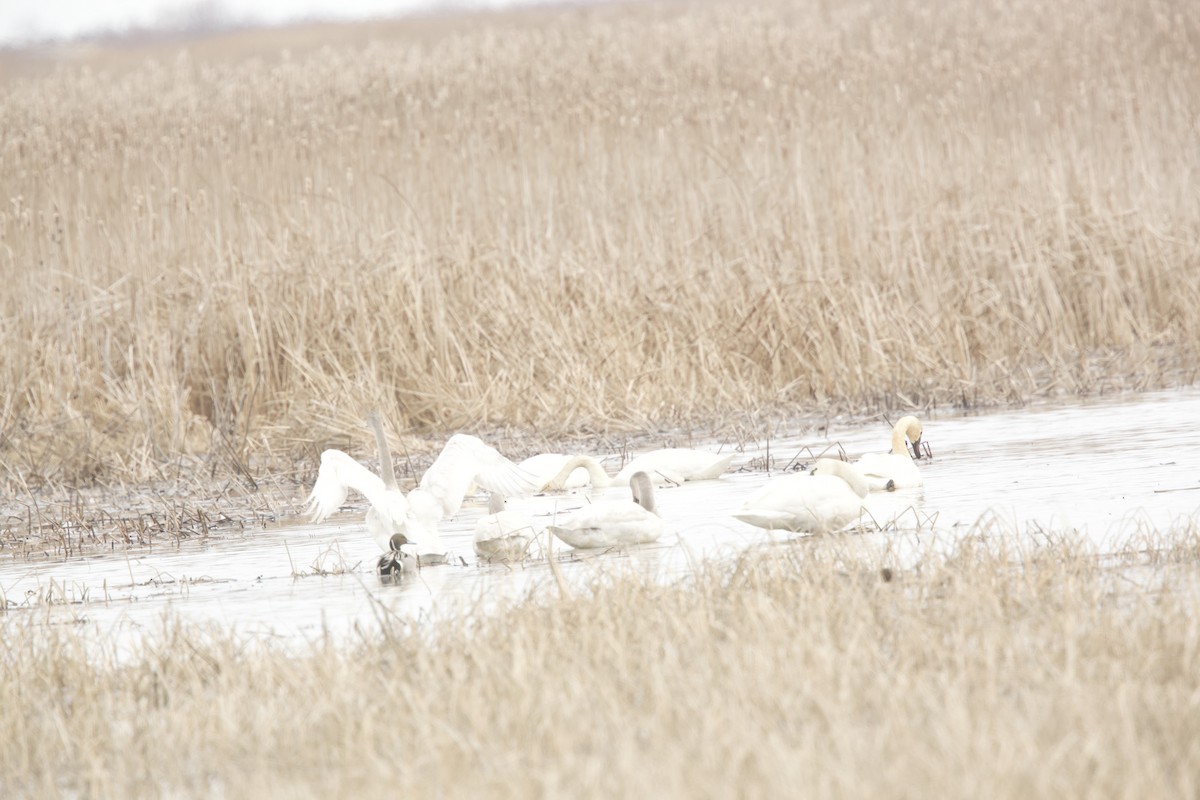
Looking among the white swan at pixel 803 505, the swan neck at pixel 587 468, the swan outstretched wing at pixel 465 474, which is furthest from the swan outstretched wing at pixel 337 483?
the swan neck at pixel 587 468

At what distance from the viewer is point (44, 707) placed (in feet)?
12.4

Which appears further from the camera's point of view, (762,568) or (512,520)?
(512,520)

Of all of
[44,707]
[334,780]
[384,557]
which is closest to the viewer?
[334,780]

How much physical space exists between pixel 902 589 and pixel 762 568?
0.51 meters

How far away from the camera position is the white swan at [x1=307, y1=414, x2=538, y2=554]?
18.7 feet

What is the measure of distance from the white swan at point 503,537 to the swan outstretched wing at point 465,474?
0.48 meters

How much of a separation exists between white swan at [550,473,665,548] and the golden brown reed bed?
3.70ft

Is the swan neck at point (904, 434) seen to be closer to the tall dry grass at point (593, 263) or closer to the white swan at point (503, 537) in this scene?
the tall dry grass at point (593, 263)

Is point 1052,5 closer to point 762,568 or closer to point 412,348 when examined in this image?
point 412,348

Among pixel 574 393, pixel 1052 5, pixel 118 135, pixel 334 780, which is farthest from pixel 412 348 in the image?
pixel 1052 5

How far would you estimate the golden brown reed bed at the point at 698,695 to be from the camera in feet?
8.92

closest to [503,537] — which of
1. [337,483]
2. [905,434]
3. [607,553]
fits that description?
[607,553]

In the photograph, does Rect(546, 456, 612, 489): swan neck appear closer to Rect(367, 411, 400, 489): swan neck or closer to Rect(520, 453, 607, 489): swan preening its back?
Rect(520, 453, 607, 489): swan preening its back

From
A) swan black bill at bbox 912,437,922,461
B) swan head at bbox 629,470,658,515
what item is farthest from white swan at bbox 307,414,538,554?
swan black bill at bbox 912,437,922,461
